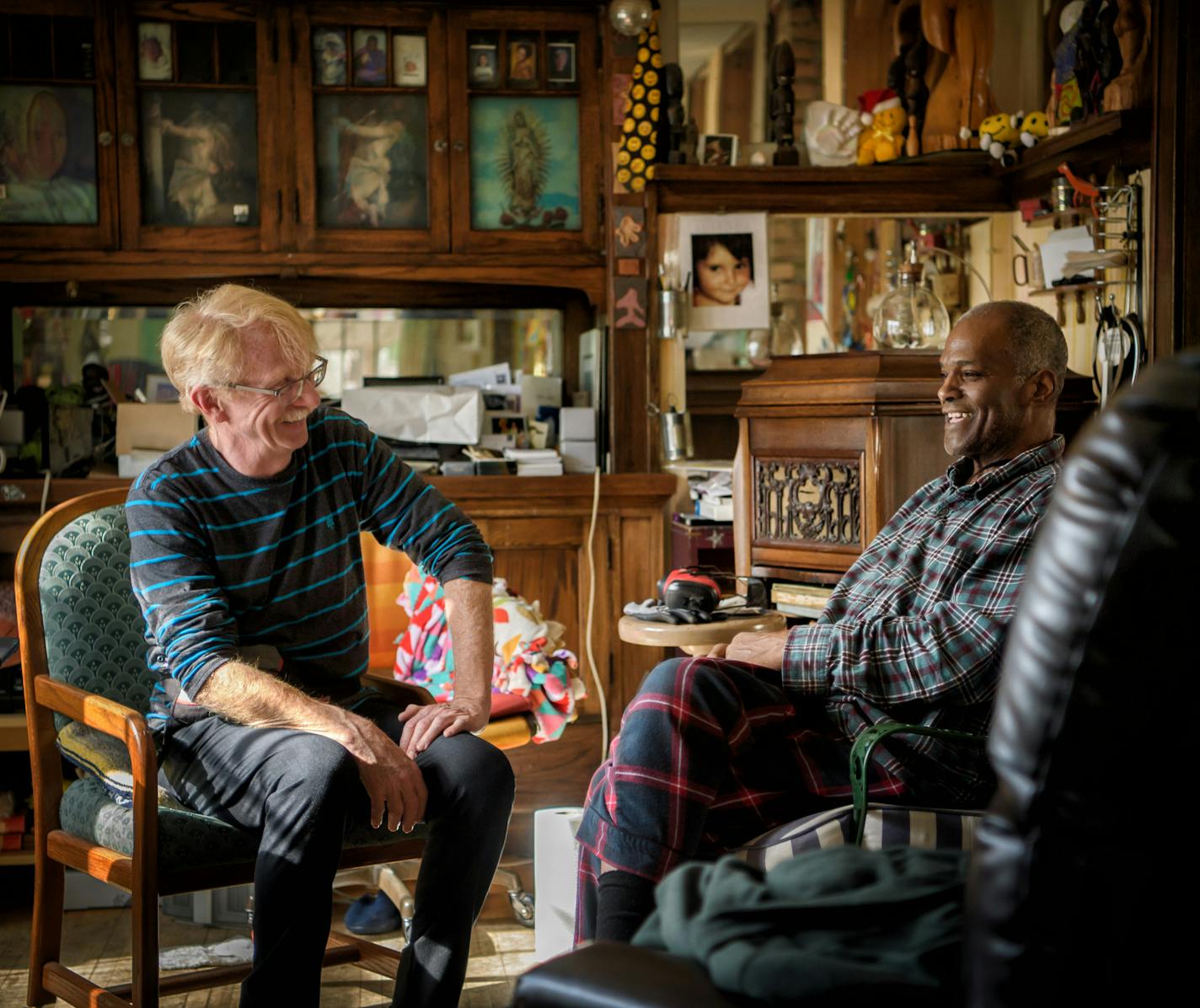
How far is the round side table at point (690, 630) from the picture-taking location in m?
2.28

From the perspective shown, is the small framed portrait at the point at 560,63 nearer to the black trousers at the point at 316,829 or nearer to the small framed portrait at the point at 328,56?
the small framed portrait at the point at 328,56

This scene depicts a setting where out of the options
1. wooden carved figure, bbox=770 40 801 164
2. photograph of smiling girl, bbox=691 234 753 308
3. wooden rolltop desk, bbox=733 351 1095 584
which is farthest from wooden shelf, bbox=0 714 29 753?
wooden carved figure, bbox=770 40 801 164

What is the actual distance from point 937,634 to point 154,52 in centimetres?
273

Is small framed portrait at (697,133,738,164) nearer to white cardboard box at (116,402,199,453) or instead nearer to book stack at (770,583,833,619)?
book stack at (770,583,833,619)

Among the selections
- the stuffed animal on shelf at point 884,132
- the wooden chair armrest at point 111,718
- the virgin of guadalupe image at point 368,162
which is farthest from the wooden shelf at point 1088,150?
the wooden chair armrest at point 111,718

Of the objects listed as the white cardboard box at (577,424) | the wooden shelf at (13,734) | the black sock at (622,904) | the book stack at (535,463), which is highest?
the white cardboard box at (577,424)

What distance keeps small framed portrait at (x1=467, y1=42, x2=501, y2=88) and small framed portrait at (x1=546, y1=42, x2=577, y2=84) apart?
0.47 feet

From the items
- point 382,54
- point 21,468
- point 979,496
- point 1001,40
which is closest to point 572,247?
point 382,54

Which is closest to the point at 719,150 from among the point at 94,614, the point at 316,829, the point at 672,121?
the point at 672,121

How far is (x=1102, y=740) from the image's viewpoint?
2.64 feet

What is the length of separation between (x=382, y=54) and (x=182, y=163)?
0.62 metres

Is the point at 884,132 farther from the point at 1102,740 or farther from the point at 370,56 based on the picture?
the point at 1102,740

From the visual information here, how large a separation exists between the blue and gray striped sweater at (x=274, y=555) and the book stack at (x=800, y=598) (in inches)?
39.4

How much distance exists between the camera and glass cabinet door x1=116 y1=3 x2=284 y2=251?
11.5 ft
